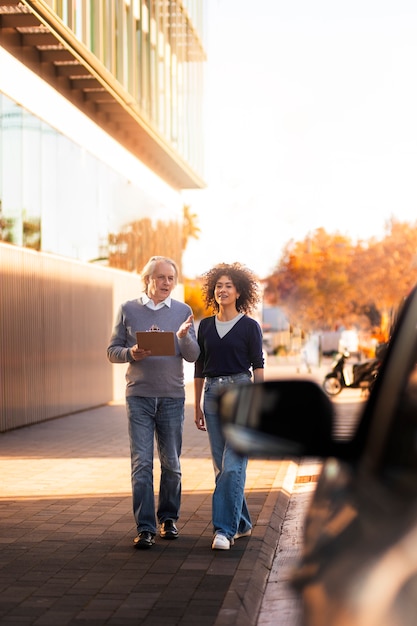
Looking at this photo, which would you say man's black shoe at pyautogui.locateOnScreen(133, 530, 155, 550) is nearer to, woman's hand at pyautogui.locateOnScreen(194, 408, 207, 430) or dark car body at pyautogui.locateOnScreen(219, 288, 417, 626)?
woman's hand at pyautogui.locateOnScreen(194, 408, 207, 430)

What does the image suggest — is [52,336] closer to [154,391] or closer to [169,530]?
[169,530]

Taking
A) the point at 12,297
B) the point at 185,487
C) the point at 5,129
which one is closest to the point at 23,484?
the point at 185,487

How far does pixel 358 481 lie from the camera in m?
2.13

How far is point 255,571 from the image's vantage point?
24.2 ft

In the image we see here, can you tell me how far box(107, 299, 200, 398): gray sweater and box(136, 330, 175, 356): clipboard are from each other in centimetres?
19

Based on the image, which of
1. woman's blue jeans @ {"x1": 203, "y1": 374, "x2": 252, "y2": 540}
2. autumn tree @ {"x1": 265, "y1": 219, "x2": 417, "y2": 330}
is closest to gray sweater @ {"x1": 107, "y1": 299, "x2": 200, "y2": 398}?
woman's blue jeans @ {"x1": 203, "y1": 374, "x2": 252, "y2": 540}

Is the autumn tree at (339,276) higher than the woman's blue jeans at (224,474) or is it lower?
higher

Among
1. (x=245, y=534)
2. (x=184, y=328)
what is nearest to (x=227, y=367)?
(x=184, y=328)

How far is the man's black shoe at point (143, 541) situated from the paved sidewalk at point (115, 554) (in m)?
0.06

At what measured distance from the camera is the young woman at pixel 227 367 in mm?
8117

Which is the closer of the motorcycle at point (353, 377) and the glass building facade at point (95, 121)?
the glass building facade at point (95, 121)

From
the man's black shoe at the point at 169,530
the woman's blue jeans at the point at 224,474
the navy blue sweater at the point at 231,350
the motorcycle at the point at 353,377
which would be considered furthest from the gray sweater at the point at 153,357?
the motorcycle at the point at 353,377

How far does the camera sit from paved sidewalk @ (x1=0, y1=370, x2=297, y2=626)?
21.0 ft

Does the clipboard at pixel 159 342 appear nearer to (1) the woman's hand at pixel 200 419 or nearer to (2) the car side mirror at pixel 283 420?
(1) the woman's hand at pixel 200 419
